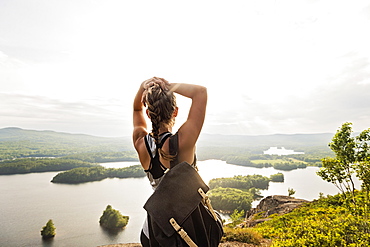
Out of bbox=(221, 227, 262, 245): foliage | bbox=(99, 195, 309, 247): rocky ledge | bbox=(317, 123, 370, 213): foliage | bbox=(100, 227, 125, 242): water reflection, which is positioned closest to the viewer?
bbox=(221, 227, 262, 245): foliage

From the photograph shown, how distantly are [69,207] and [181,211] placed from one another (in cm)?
5323

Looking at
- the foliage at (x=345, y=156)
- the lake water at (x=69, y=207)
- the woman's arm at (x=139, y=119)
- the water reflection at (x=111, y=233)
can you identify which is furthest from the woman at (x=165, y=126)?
the water reflection at (x=111, y=233)

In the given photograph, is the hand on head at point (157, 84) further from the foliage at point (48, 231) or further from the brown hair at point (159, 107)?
the foliage at point (48, 231)

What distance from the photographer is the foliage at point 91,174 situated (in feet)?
216

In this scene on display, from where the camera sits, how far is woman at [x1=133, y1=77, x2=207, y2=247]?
4.78 feet

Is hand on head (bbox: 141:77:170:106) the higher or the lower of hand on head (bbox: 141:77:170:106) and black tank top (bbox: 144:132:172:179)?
the higher

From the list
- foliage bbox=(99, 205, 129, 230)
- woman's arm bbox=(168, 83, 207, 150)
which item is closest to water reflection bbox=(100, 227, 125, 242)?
foliage bbox=(99, 205, 129, 230)

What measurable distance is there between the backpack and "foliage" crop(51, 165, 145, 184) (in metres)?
70.6

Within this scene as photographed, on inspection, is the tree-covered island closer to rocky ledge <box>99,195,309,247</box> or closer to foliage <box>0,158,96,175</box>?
rocky ledge <box>99,195,309,247</box>

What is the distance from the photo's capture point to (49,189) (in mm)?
57000

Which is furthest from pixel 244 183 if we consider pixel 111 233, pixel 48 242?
pixel 48 242

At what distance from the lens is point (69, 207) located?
45531mm

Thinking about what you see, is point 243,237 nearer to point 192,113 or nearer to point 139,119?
point 139,119

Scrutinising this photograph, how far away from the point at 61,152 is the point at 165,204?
13129 cm
